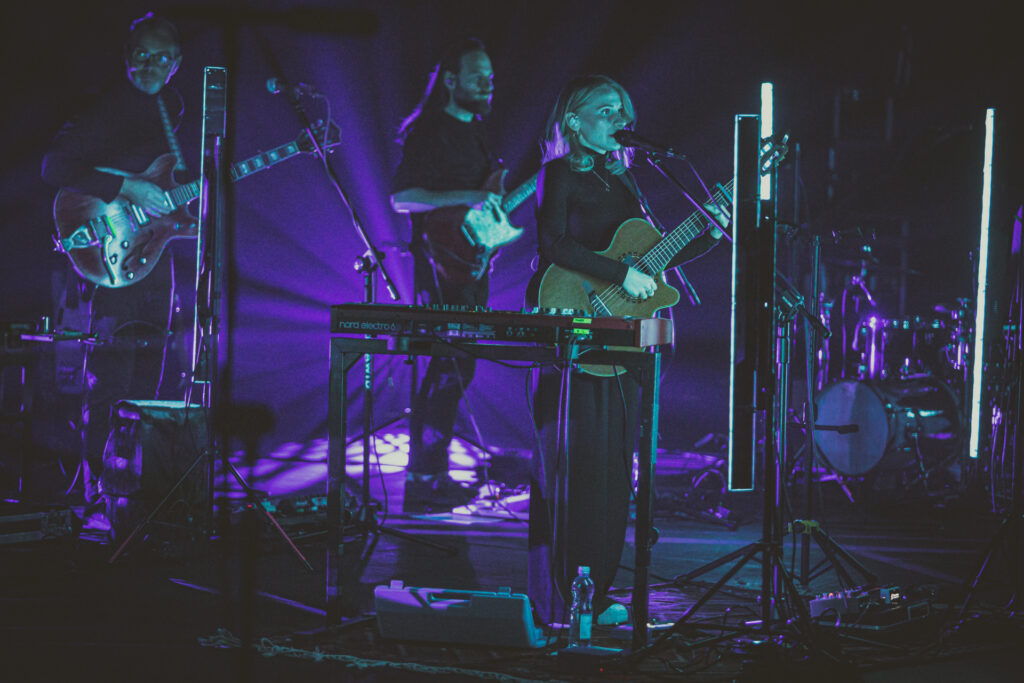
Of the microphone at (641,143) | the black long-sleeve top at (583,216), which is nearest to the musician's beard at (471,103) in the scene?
the black long-sleeve top at (583,216)

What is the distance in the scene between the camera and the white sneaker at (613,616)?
11.8ft

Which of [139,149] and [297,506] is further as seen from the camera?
[139,149]

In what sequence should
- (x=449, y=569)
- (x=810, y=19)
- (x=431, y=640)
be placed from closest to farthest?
(x=431, y=640) < (x=449, y=569) < (x=810, y=19)

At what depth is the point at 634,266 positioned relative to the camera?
371 centimetres

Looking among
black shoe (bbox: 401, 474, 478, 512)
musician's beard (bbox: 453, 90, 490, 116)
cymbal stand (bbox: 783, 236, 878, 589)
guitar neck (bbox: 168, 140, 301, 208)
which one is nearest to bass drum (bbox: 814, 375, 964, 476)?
cymbal stand (bbox: 783, 236, 878, 589)

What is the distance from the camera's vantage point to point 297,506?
4938 millimetres

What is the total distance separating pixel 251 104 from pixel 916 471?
539 centimetres

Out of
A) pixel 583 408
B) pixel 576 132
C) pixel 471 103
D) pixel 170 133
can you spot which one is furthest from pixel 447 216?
pixel 583 408

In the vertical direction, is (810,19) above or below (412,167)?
above

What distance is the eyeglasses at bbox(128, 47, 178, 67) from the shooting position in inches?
232

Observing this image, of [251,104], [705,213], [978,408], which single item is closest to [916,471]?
[978,408]

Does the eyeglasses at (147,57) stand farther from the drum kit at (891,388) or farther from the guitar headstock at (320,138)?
the drum kit at (891,388)

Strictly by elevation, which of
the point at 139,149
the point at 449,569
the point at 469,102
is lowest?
the point at 449,569

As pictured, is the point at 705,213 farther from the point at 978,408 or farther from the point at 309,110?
the point at 309,110
